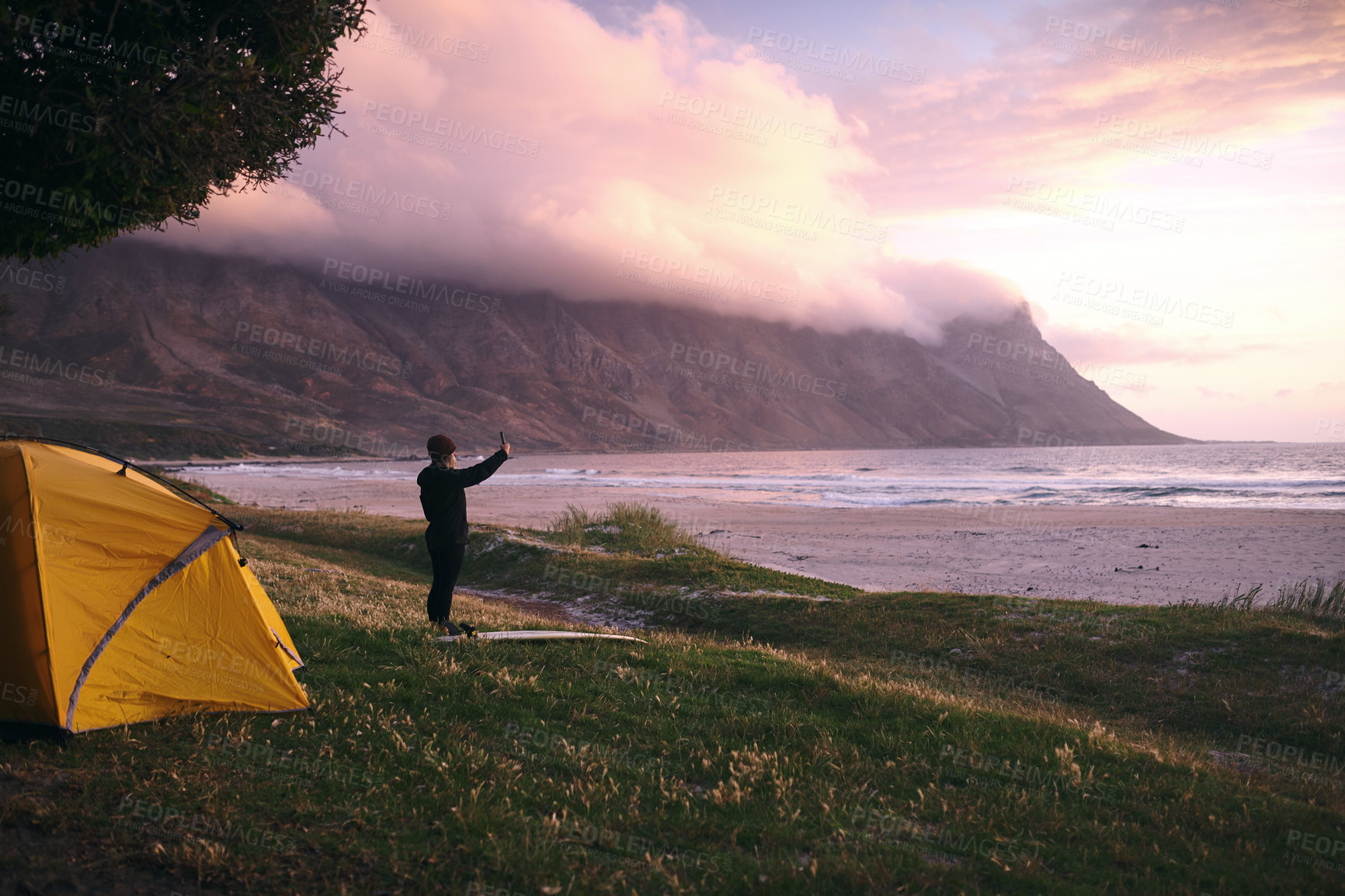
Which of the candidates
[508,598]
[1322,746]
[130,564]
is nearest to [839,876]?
[130,564]

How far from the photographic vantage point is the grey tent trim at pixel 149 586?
643cm

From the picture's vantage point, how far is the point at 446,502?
10.2 m

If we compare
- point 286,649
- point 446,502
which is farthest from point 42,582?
point 446,502

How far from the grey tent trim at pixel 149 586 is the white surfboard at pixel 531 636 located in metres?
3.11

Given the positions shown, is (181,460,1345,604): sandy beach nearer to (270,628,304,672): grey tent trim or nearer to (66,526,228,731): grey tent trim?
(270,628,304,672): grey tent trim

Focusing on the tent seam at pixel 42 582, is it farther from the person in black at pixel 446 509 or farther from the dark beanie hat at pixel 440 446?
the dark beanie hat at pixel 440 446

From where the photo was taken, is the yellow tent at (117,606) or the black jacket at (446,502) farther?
the black jacket at (446,502)

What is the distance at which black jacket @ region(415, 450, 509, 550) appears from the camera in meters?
10.1

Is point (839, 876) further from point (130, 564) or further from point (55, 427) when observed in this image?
point (55, 427)

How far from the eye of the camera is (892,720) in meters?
7.81

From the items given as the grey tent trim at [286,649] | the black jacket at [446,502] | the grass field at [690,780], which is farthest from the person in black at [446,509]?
the grey tent trim at [286,649]

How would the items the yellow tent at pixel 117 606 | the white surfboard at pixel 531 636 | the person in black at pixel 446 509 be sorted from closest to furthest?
the yellow tent at pixel 117 606 → the white surfboard at pixel 531 636 → the person in black at pixel 446 509

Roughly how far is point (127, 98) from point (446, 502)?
18.5 ft

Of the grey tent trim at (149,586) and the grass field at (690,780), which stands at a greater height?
the grey tent trim at (149,586)
